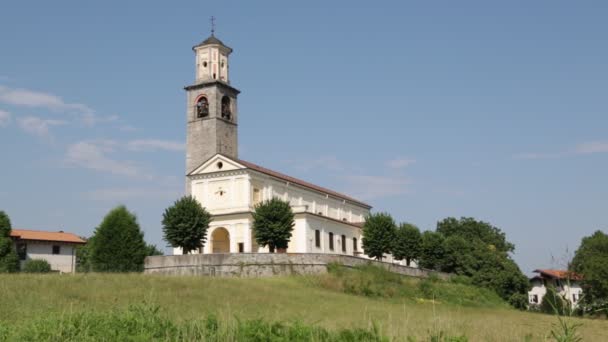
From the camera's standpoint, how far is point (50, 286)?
28.6 metres

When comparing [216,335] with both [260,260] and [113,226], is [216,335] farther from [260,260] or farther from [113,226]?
[113,226]

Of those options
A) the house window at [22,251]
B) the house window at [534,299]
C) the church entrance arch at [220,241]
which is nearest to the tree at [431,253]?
the church entrance arch at [220,241]

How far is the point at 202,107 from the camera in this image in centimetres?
Answer: 7025

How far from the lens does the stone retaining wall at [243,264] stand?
150 ft

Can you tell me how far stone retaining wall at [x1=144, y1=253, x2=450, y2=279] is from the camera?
45844mm

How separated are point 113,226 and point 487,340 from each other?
4153 cm

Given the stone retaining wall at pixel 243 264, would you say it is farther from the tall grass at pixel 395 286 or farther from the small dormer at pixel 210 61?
the small dormer at pixel 210 61

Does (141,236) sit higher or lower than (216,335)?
higher

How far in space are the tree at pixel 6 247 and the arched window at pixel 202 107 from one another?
21.6m

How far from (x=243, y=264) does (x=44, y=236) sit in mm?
38247

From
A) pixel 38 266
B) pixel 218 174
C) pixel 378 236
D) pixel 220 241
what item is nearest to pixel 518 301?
pixel 378 236

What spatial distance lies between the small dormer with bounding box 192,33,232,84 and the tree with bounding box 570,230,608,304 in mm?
40122

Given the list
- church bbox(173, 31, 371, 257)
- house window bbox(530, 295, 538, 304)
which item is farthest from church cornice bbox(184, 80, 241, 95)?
house window bbox(530, 295, 538, 304)

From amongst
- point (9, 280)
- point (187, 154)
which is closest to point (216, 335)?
point (9, 280)
